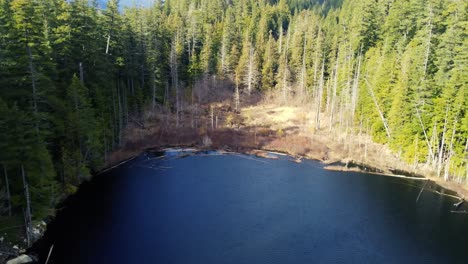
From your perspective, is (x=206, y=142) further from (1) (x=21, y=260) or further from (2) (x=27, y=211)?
(1) (x=21, y=260)

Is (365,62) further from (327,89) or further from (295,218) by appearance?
(295,218)

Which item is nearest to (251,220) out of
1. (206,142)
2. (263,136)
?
(206,142)

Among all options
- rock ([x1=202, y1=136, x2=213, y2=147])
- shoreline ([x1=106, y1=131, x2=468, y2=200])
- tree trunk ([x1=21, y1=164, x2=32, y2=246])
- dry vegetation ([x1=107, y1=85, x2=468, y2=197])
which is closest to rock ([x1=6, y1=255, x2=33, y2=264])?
tree trunk ([x1=21, y1=164, x2=32, y2=246])

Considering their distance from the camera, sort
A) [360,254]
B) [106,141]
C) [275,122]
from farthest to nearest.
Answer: [275,122]
[106,141]
[360,254]

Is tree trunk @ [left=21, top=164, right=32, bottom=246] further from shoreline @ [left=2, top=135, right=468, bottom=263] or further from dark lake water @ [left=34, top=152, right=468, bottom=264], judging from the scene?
shoreline @ [left=2, top=135, right=468, bottom=263]

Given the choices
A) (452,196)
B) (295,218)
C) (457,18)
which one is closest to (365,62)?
(457,18)

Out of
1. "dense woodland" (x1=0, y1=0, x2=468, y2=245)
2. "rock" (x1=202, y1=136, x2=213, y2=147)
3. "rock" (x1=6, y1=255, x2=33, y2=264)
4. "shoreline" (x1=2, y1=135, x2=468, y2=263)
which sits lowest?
"rock" (x1=6, y1=255, x2=33, y2=264)

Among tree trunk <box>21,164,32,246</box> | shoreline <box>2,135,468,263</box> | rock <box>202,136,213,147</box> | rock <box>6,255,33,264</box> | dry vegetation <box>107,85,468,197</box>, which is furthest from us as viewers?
rock <box>202,136,213,147</box>
